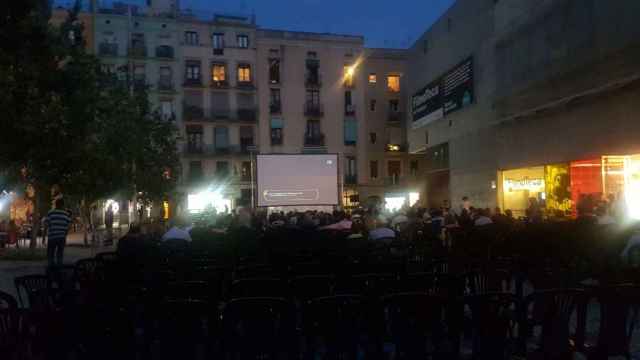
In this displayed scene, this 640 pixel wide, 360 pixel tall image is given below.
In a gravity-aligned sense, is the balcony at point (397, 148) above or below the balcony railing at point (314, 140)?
below

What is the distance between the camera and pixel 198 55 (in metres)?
51.0

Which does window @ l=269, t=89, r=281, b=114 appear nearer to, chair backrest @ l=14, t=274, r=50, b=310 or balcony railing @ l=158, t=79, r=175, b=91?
balcony railing @ l=158, t=79, r=175, b=91

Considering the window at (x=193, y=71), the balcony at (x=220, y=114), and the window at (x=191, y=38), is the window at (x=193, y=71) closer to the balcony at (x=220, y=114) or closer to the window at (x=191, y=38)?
the window at (x=191, y=38)

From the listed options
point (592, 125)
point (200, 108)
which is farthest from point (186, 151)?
point (592, 125)

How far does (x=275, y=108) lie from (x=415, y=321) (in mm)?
48515

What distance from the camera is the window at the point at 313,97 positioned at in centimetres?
5306

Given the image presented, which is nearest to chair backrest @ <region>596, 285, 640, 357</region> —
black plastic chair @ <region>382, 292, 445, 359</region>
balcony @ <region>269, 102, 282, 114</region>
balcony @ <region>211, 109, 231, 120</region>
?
black plastic chair @ <region>382, 292, 445, 359</region>

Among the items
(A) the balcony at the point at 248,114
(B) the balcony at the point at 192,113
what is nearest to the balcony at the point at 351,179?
(A) the balcony at the point at 248,114

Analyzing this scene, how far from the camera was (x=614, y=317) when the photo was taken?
4.93 m

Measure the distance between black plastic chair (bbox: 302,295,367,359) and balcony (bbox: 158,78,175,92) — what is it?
158ft

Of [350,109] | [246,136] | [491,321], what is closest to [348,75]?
[350,109]

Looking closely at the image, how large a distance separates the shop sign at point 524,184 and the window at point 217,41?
35121mm

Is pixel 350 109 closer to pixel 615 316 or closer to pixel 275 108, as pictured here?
pixel 275 108

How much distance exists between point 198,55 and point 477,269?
156ft
